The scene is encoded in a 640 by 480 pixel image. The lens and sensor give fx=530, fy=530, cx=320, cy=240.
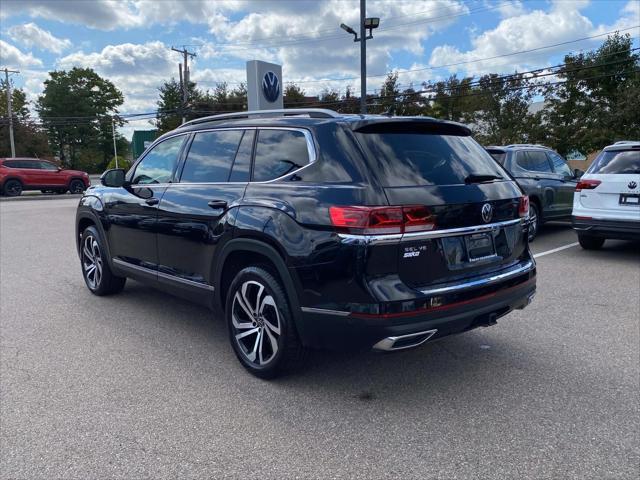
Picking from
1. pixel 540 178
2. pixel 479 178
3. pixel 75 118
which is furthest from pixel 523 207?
pixel 75 118

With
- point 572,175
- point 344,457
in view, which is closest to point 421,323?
point 344,457

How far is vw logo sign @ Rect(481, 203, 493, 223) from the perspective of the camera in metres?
3.40

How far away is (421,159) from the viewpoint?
134 inches

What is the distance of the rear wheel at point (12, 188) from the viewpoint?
25.4 meters

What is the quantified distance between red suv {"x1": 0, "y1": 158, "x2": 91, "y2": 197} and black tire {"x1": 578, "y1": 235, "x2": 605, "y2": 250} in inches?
988

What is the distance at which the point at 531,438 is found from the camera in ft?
9.53

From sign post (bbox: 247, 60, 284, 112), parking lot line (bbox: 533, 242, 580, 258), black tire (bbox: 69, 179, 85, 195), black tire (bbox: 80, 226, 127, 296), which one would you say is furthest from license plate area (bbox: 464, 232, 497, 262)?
black tire (bbox: 69, 179, 85, 195)

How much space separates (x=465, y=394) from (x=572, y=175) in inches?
342

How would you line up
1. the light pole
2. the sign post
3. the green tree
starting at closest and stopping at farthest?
1. the sign post
2. the light pole
3. the green tree

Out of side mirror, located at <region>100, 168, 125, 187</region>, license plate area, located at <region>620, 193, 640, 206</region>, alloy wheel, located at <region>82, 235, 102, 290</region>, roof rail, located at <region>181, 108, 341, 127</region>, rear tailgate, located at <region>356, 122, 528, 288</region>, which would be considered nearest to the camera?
rear tailgate, located at <region>356, 122, 528, 288</region>

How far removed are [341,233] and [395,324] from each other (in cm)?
60

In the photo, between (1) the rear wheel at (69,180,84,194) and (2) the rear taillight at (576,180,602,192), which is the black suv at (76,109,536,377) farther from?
(1) the rear wheel at (69,180,84,194)

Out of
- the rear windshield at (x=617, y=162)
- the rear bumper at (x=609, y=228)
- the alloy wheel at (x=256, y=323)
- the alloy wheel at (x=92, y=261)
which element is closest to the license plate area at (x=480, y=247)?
the alloy wheel at (x=256, y=323)

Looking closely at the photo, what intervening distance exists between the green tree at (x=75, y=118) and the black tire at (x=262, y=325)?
7481 cm
